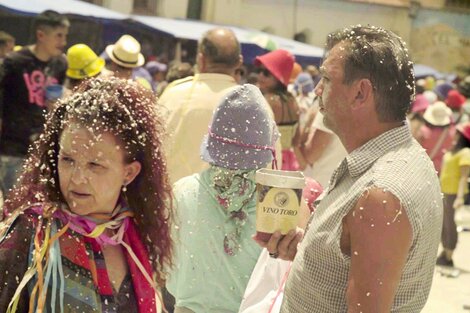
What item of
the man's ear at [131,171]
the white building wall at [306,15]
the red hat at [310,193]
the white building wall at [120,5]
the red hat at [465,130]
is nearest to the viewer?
the man's ear at [131,171]

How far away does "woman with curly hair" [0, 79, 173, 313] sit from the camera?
113 inches

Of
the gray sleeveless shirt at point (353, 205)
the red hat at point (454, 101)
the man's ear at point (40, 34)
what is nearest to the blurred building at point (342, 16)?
the red hat at point (454, 101)

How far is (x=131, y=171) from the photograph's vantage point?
321 cm

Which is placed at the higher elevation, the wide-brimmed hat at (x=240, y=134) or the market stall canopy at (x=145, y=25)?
the wide-brimmed hat at (x=240, y=134)

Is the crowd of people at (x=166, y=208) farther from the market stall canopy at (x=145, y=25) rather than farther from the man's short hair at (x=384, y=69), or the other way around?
the market stall canopy at (x=145, y=25)

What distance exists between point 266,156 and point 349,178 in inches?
47.5

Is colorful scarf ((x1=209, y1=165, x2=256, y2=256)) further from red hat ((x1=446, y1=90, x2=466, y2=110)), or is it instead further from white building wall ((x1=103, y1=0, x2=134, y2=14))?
white building wall ((x1=103, y1=0, x2=134, y2=14))

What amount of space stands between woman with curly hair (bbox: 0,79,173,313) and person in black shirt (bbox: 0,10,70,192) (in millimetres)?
4597

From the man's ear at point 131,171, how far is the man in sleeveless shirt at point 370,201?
0.57 m

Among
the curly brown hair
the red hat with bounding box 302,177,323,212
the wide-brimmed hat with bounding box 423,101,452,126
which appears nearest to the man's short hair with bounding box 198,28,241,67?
the red hat with bounding box 302,177,323,212

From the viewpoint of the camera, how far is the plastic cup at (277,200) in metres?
3.20

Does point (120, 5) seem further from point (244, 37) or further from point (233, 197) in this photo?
point (233, 197)

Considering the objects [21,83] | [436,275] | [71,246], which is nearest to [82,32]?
[436,275]

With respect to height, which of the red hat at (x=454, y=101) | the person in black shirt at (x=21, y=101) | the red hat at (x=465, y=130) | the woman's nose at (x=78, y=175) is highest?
the woman's nose at (x=78, y=175)
